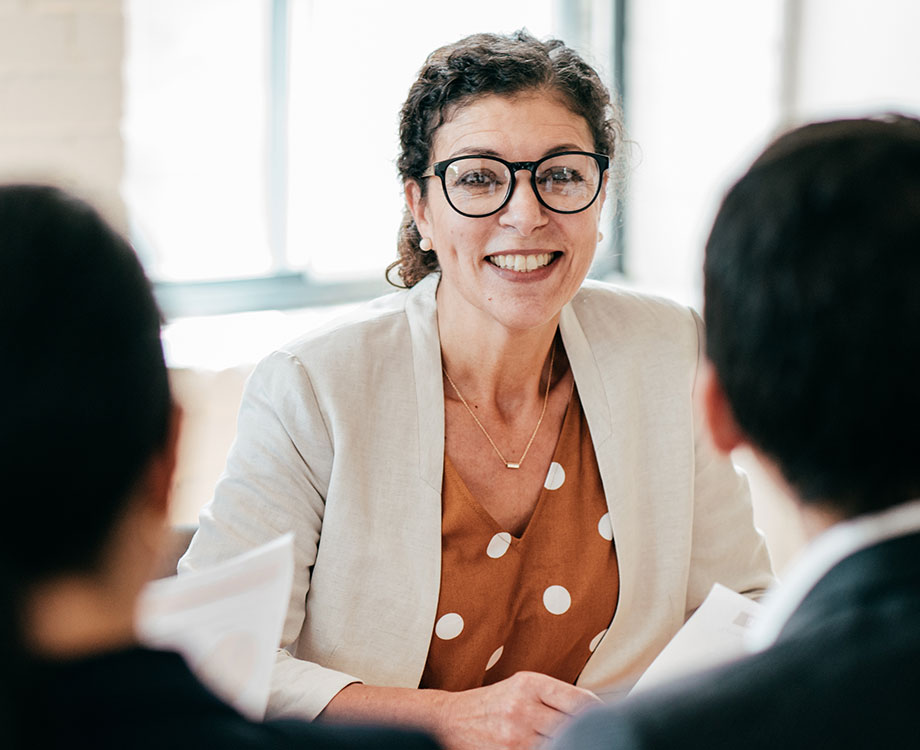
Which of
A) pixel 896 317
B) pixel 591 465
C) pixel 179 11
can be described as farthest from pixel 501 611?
pixel 179 11

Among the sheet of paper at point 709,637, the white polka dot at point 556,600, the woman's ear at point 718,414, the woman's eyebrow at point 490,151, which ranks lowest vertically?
the white polka dot at point 556,600

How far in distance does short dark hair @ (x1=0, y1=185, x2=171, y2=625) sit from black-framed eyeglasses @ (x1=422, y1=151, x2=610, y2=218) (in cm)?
102

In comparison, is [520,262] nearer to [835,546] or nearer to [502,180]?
[502,180]

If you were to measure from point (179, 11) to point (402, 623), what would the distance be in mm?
1790

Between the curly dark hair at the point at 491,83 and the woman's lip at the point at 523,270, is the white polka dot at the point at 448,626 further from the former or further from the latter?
the curly dark hair at the point at 491,83

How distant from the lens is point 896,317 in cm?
62

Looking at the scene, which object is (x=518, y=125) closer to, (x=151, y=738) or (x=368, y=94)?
(x=151, y=738)

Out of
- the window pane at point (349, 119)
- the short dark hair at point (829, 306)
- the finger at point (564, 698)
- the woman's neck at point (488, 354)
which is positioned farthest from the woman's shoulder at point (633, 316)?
the window pane at point (349, 119)

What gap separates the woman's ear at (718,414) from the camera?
0.71m

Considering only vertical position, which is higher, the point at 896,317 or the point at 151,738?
the point at 896,317

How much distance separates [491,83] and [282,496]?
2.22 feet

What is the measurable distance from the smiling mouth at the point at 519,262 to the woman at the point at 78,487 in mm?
1027

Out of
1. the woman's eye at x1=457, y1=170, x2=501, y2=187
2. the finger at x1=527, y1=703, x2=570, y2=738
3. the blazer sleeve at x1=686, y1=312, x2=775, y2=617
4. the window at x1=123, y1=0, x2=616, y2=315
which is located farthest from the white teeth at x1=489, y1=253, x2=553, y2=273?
the window at x1=123, y1=0, x2=616, y2=315

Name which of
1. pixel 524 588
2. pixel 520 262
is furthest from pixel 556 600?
pixel 520 262
